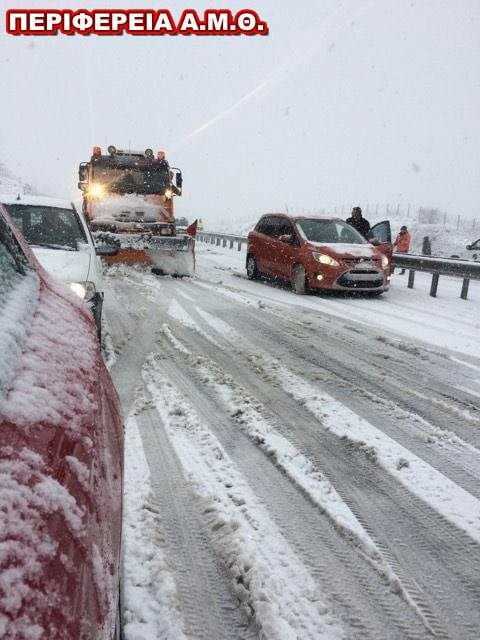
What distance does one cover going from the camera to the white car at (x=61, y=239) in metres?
4.80

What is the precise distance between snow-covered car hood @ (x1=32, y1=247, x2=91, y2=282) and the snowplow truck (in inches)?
262

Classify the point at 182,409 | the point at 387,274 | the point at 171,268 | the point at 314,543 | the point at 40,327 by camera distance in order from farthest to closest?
the point at 171,268 < the point at 387,274 < the point at 182,409 < the point at 314,543 < the point at 40,327

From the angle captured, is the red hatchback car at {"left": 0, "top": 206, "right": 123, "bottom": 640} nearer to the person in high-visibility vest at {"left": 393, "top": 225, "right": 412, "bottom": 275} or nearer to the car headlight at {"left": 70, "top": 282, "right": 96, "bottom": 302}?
the car headlight at {"left": 70, "top": 282, "right": 96, "bottom": 302}

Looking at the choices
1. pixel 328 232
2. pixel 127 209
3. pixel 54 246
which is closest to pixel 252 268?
pixel 328 232

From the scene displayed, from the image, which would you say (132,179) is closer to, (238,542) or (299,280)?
(299,280)

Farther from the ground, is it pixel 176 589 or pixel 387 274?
pixel 387 274

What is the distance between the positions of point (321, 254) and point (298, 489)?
304 inches

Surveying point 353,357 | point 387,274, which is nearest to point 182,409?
point 353,357

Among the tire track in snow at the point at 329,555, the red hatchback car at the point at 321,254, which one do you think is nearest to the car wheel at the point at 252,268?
the red hatchback car at the point at 321,254

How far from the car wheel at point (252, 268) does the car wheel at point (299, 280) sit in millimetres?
1991

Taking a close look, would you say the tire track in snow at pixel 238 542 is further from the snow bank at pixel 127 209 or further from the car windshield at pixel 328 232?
the snow bank at pixel 127 209

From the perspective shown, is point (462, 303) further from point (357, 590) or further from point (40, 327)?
point (40, 327)

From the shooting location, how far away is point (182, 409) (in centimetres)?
395

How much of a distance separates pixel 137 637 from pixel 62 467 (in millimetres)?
1155
